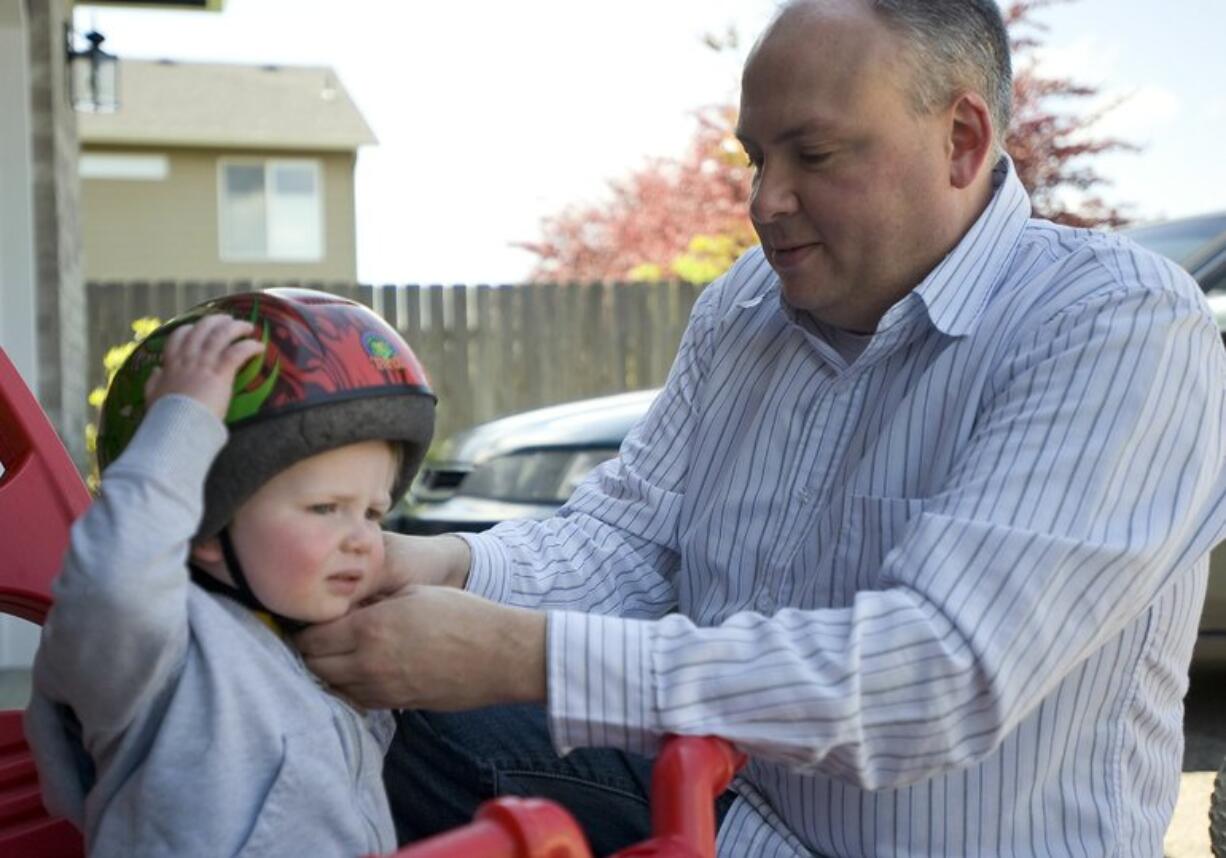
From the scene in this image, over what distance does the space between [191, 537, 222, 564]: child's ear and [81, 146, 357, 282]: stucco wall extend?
21.0 metres

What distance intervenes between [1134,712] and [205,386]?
1.11m

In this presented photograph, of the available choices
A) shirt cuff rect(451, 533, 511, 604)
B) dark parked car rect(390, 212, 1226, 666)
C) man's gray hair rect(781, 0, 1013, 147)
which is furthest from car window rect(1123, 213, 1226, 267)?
shirt cuff rect(451, 533, 511, 604)

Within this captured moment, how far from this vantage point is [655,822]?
135 centimetres

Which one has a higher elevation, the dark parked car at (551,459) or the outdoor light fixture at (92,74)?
the outdoor light fixture at (92,74)

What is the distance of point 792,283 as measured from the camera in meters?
2.03

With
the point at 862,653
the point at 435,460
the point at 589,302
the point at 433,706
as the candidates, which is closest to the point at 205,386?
the point at 433,706

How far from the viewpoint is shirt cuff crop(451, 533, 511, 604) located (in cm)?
216

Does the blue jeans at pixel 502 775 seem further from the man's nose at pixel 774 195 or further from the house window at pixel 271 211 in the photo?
the house window at pixel 271 211

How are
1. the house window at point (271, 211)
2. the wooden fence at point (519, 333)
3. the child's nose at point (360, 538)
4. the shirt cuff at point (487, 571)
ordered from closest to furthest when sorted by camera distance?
the child's nose at point (360, 538) → the shirt cuff at point (487, 571) → the wooden fence at point (519, 333) → the house window at point (271, 211)

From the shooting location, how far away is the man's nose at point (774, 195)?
1.96 meters

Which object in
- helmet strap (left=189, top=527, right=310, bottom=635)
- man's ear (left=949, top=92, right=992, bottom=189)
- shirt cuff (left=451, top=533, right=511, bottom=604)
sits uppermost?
man's ear (left=949, top=92, right=992, bottom=189)

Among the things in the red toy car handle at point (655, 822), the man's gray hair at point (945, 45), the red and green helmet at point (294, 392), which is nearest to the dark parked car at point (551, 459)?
the man's gray hair at point (945, 45)

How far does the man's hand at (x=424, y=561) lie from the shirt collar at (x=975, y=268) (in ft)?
2.25

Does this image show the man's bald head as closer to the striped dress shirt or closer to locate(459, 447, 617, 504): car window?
the striped dress shirt
